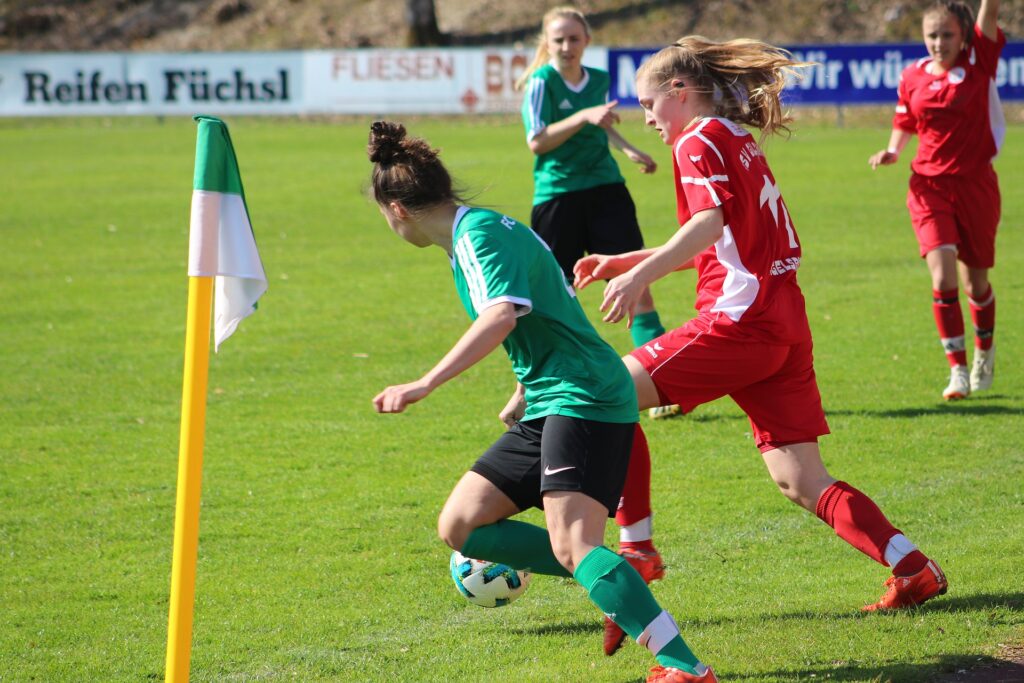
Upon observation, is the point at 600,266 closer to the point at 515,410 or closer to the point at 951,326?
the point at 515,410

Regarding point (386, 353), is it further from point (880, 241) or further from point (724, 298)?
point (880, 241)

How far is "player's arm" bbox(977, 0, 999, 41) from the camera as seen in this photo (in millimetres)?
6578

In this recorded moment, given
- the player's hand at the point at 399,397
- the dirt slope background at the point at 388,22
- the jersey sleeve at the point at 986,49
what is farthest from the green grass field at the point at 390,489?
the dirt slope background at the point at 388,22

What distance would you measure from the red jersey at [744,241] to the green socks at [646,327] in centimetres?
300

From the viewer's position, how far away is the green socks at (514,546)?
12.3 ft

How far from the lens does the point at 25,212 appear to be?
1591 centimetres

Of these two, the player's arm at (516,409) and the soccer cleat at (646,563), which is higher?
the player's arm at (516,409)

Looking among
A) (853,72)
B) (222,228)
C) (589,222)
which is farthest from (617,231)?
(853,72)

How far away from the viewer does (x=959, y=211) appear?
282 inches

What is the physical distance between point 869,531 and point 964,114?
3.90 meters

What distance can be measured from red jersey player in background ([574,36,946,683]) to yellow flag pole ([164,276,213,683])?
4.46 feet

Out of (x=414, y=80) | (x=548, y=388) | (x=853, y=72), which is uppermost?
(x=414, y=80)

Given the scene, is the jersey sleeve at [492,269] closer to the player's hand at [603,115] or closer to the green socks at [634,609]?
the green socks at [634,609]

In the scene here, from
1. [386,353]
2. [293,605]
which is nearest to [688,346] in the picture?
[293,605]
